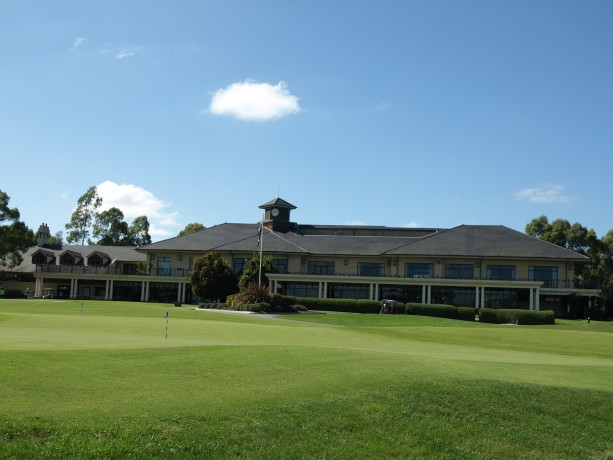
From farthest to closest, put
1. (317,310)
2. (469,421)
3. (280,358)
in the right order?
1. (317,310)
2. (280,358)
3. (469,421)

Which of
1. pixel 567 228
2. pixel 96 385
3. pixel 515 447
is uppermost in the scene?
pixel 567 228

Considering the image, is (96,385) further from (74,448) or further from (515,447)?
(515,447)

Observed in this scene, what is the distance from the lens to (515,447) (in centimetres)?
1062

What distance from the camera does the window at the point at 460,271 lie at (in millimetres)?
68500

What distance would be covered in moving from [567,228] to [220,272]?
52854 millimetres

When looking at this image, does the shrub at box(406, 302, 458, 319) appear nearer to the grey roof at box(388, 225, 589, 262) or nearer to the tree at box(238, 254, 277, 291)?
the grey roof at box(388, 225, 589, 262)

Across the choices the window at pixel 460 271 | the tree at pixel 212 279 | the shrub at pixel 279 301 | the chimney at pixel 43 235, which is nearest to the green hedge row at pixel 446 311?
the shrub at pixel 279 301

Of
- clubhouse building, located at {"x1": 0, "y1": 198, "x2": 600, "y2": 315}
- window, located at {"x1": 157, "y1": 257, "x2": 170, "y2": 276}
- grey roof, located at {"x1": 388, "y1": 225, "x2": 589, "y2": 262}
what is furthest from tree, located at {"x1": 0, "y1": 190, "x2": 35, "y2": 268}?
grey roof, located at {"x1": 388, "y1": 225, "x2": 589, "y2": 262}

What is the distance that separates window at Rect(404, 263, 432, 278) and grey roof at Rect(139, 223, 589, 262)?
174 cm

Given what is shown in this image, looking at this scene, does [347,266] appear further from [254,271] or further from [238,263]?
[254,271]

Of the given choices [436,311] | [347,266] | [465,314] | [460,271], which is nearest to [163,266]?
[347,266]

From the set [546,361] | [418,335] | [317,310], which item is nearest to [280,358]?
[546,361]

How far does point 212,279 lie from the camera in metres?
62.6

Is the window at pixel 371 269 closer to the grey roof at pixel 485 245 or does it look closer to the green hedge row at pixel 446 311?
the grey roof at pixel 485 245
